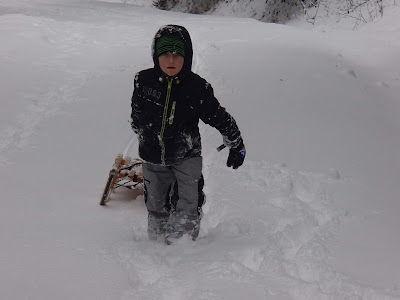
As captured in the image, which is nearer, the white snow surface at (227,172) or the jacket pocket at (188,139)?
the white snow surface at (227,172)

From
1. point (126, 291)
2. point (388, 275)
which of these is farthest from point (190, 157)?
point (388, 275)

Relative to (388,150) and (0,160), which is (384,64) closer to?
(388,150)

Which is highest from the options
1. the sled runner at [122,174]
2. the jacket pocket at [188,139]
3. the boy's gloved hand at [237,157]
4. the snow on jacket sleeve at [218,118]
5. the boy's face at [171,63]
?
the boy's face at [171,63]

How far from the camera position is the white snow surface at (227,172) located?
2.77 m

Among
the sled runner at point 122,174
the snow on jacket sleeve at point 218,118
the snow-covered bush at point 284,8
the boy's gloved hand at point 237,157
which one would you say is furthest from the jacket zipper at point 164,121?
the snow-covered bush at point 284,8

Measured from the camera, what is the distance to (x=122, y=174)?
4035 mm

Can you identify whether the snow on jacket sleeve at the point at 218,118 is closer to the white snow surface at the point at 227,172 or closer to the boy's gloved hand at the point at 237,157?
the boy's gloved hand at the point at 237,157

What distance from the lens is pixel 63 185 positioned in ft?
13.6

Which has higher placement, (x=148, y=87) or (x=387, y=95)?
(x=148, y=87)

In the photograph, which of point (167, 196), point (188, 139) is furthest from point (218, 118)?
point (167, 196)

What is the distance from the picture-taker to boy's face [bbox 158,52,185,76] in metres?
2.89

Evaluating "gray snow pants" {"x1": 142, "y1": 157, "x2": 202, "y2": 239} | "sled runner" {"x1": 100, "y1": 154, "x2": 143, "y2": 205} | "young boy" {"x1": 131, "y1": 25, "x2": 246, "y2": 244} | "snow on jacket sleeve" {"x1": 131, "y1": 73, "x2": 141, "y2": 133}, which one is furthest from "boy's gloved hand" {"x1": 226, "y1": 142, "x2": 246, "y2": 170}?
"sled runner" {"x1": 100, "y1": 154, "x2": 143, "y2": 205}

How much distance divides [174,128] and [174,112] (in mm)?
111

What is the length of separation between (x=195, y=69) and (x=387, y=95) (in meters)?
2.79
